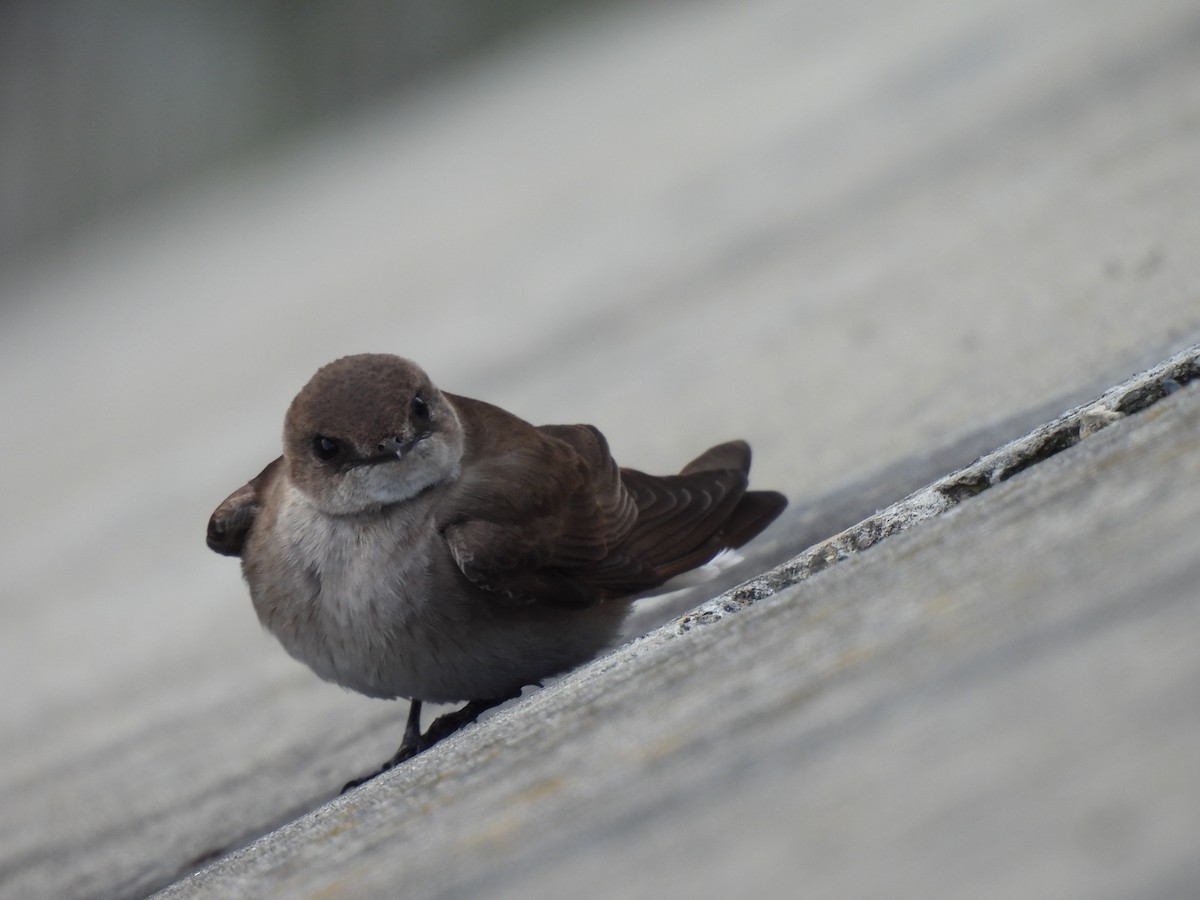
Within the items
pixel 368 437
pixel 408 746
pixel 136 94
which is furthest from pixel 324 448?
pixel 136 94

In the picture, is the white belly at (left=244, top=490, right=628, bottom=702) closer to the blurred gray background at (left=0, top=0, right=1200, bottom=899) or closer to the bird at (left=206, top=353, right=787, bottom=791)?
the bird at (left=206, top=353, right=787, bottom=791)

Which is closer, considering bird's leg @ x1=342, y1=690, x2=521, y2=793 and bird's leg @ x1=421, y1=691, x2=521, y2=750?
bird's leg @ x1=342, y1=690, x2=521, y2=793

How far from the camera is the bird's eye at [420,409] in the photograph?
341 centimetres

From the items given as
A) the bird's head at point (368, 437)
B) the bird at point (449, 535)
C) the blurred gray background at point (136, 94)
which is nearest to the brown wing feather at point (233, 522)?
the bird at point (449, 535)

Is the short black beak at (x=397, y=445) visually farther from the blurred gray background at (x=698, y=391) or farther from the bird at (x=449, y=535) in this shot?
the blurred gray background at (x=698, y=391)

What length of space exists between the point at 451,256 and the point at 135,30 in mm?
5829

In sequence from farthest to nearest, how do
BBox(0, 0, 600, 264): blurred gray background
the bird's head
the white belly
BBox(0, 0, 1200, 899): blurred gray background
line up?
BBox(0, 0, 600, 264): blurred gray background, the bird's head, the white belly, BBox(0, 0, 1200, 899): blurred gray background

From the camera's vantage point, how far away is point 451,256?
6.64 m

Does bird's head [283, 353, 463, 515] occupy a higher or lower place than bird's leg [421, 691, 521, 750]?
higher

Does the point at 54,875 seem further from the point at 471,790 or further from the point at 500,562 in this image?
the point at 471,790

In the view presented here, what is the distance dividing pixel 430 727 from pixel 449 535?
0.40 meters

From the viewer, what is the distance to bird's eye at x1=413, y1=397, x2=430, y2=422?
134 inches

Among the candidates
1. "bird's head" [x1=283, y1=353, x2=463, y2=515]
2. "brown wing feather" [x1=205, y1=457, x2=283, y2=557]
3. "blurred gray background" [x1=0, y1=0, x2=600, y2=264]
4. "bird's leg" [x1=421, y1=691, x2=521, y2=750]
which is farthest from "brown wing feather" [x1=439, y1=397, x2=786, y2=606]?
"blurred gray background" [x1=0, y1=0, x2=600, y2=264]

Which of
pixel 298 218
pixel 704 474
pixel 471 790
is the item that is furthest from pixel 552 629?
pixel 298 218
